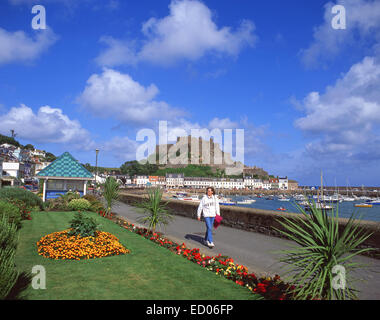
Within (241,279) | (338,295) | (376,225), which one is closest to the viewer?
(338,295)

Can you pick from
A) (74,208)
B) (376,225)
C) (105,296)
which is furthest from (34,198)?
(376,225)

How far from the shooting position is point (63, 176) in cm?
2444

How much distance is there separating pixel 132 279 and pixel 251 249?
4.22 meters

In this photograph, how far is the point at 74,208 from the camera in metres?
20.7

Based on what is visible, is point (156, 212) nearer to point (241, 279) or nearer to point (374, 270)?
point (241, 279)

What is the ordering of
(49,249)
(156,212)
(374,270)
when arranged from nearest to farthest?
(374,270) → (49,249) → (156,212)

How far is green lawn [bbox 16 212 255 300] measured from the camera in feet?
16.1

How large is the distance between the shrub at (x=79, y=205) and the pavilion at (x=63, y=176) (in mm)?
4038

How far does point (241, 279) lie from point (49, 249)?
509cm

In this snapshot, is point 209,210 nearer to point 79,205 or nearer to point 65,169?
point 79,205

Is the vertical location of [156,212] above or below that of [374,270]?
above

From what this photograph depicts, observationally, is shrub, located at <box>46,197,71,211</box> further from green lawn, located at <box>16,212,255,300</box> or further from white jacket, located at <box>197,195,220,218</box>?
white jacket, located at <box>197,195,220,218</box>

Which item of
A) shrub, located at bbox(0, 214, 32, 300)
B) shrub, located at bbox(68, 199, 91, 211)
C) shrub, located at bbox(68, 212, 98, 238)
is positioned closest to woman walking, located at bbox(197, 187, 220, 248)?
shrub, located at bbox(68, 212, 98, 238)

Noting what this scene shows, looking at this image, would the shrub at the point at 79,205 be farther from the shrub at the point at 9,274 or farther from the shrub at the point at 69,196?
the shrub at the point at 9,274
